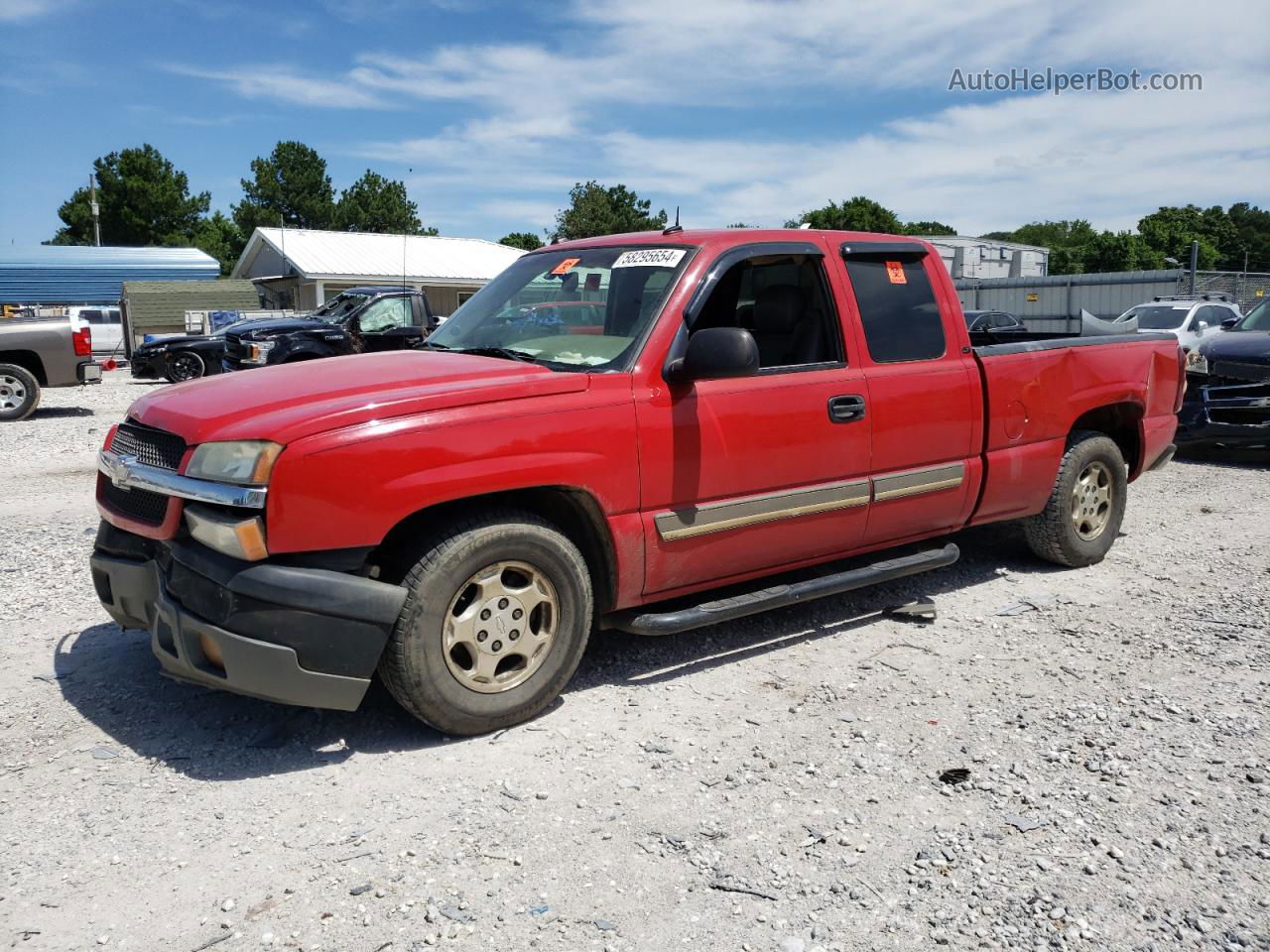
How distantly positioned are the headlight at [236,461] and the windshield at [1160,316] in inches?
737

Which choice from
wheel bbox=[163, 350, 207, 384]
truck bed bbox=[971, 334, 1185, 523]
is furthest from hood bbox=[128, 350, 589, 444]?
wheel bbox=[163, 350, 207, 384]

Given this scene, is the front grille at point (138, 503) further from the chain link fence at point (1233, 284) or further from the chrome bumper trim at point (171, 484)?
the chain link fence at point (1233, 284)

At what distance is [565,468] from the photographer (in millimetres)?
3867

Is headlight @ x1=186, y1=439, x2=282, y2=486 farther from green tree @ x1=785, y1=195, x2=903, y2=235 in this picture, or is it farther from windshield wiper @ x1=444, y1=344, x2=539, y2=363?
green tree @ x1=785, y1=195, x2=903, y2=235

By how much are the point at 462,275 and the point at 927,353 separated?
36.8 m

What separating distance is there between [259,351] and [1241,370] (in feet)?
43.0

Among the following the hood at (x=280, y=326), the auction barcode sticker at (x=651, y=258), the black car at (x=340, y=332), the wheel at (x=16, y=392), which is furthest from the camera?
the hood at (x=280, y=326)

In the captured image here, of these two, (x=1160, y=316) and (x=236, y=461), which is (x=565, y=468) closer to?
(x=236, y=461)

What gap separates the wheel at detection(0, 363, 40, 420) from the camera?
45.7ft

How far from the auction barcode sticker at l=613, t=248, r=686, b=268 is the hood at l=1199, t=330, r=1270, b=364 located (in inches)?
300

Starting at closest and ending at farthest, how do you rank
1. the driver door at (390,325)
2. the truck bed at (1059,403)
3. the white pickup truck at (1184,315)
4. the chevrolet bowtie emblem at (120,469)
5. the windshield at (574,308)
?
1. the chevrolet bowtie emblem at (120,469)
2. the windshield at (574,308)
3. the truck bed at (1059,403)
4. the driver door at (390,325)
5. the white pickup truck at (1184,315)

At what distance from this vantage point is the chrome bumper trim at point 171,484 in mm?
3371

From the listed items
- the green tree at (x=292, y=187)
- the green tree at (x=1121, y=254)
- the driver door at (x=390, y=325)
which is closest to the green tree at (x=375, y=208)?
the green tree at (x=292, y=187)

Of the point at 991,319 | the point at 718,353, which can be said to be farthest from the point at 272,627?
the point at 991,319
